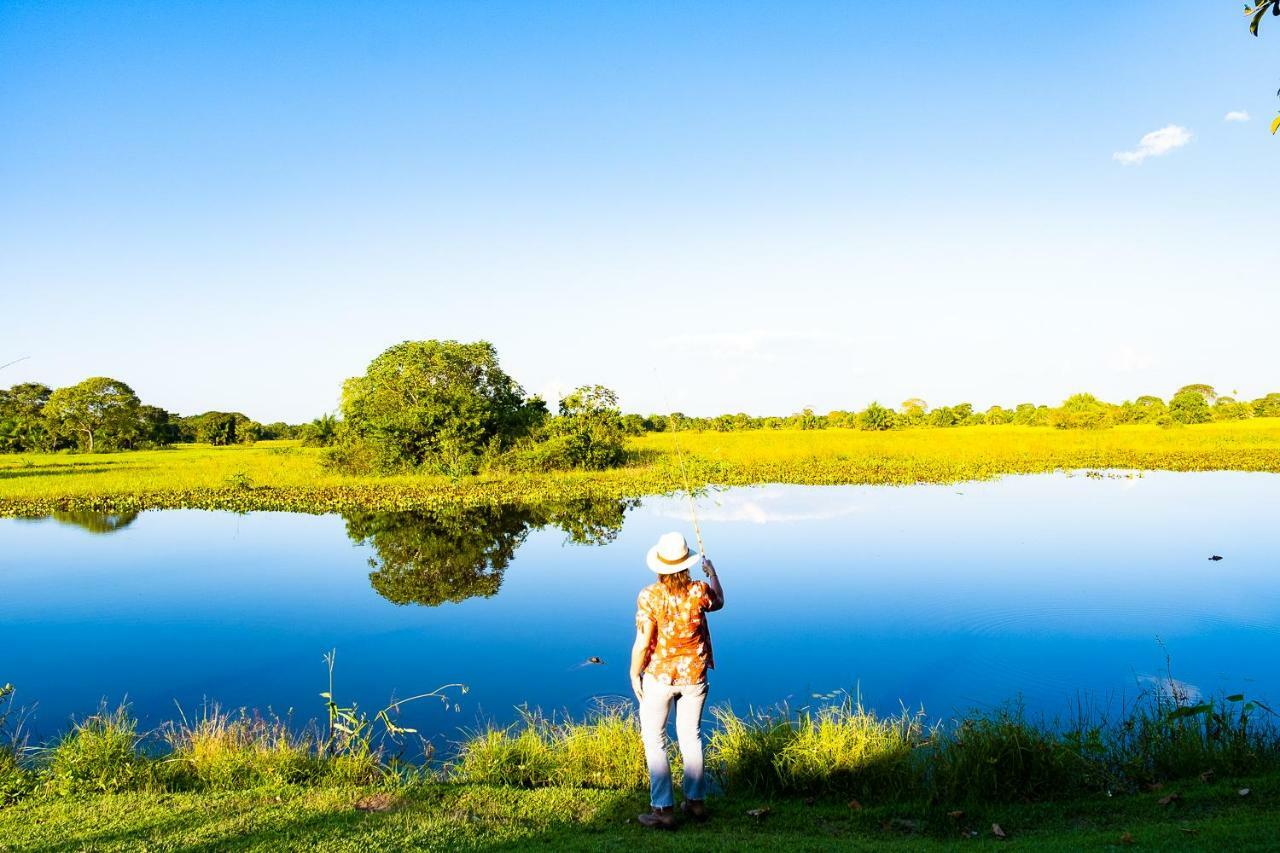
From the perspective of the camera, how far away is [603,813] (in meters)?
5.36

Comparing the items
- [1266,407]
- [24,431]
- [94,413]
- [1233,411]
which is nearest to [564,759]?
[94,413]

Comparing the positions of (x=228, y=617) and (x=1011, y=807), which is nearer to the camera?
(x=1011, y=807)

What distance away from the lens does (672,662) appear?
5188 mm

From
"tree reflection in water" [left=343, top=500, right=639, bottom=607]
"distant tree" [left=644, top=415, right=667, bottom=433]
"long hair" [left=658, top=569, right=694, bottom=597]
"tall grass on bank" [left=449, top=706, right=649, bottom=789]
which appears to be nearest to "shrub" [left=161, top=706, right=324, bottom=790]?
"tall grass on bank" [left=449, top=706, right=649, bottom=789]

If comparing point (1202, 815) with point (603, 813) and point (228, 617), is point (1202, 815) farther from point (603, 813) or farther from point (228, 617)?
point (228, 617)

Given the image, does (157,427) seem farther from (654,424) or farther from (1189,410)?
(1189,410)

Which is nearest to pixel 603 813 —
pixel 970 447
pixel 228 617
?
pixel 228 617

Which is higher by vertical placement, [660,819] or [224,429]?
[224,429]

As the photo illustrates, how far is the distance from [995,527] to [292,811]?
54.9 ft

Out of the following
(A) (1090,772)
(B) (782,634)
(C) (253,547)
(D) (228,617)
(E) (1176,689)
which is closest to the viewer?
(A) (1090,772)

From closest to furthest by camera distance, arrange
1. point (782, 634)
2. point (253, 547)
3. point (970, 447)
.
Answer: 1. point (782, 634)
2. point (253, 547)
3. point (970, 447)

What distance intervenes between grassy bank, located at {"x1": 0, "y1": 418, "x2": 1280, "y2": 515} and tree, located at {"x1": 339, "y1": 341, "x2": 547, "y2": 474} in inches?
66.8

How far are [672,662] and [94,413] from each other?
65.1 meters

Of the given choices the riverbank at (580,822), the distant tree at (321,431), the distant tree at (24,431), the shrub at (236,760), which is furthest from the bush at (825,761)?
the distant tree at (24,431)
